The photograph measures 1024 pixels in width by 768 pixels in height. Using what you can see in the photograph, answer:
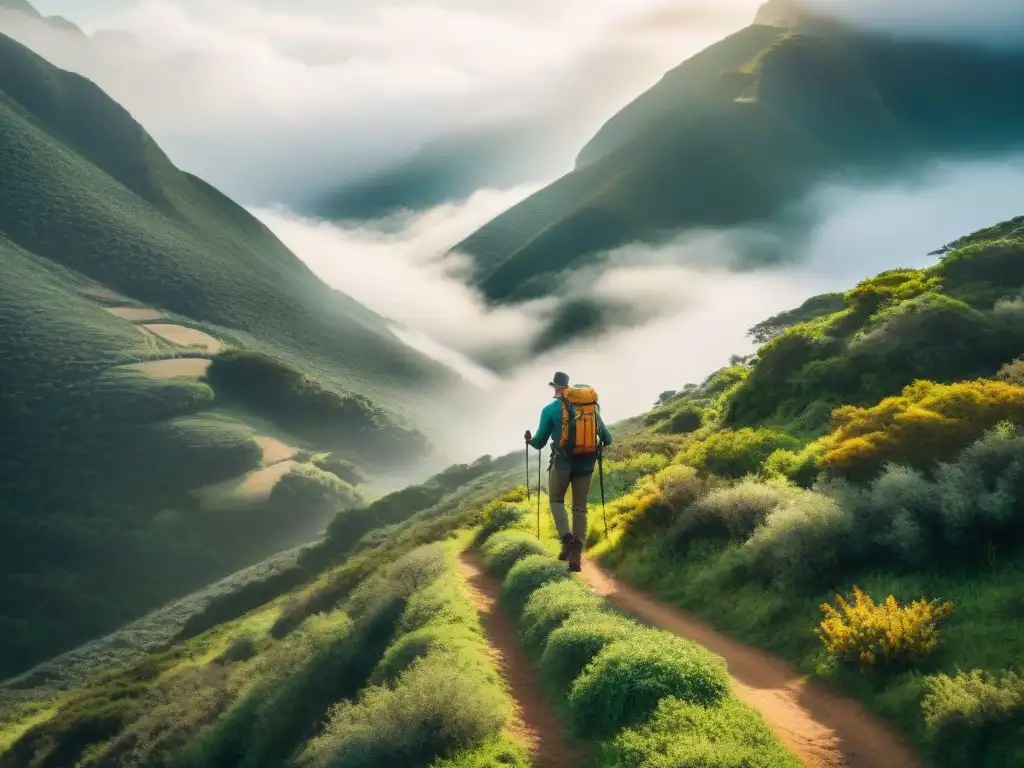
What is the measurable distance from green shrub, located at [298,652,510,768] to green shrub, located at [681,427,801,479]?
366 inches

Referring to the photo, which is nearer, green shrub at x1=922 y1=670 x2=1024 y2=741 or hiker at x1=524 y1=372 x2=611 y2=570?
green shrub at x1=922 y1=670 x2=1024 y2=741

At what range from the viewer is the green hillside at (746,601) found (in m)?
7.55

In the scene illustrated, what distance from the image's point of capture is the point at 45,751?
34.2 meters

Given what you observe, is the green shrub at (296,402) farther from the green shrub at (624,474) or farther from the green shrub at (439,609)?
the green shrub at (439,609)

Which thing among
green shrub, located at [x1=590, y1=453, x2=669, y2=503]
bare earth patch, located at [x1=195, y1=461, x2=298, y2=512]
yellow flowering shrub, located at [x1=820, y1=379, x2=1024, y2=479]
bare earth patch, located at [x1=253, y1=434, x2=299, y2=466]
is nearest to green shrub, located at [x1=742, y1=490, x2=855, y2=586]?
yellow flowering shrub, located at [x1=820, y1=379, x2=1024, y2=479]

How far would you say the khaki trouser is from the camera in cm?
1345

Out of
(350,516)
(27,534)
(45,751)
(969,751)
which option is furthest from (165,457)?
(969,751)

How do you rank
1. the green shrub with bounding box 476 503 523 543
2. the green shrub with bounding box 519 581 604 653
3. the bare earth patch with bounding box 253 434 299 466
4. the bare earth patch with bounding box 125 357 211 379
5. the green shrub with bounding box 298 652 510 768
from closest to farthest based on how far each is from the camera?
the green shrub with bounding box 298 652 510 768 → the green shrub with bounding box 519 581 604 653 → the green shrub with bounding box 476 503 523 543 → the bare earth patch with bounding box 253 434 299 466 → the bare earth patch with bounding box 125 357 211 379

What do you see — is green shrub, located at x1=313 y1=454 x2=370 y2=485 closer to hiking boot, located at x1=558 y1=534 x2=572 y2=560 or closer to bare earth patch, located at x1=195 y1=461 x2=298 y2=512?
bare earth patch, located at x1=195 y1=461 x2=298 y2=512

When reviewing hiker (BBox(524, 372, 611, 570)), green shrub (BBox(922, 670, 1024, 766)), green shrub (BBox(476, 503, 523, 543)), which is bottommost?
green shrub (BBox(476, 503, 523, 543))

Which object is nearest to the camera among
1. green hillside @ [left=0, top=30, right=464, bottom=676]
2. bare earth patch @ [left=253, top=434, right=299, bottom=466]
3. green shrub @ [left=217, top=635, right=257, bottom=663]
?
green shrub @ [left=217, top=635, right=257, bottom=663]

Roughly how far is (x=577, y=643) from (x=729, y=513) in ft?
16.5

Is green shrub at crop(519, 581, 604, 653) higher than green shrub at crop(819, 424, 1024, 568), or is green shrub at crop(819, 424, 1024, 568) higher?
green shrub at crop(819, 424, 1024, 568)

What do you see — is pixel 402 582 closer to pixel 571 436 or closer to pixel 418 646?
pixel 418 646
